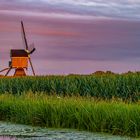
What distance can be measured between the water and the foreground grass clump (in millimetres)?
518

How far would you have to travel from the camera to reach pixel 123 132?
43.1 ft

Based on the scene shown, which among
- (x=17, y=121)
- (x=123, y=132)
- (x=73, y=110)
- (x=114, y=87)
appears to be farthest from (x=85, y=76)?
(x=123, y=132)

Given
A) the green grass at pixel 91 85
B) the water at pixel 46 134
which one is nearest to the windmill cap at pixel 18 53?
the green grass at pixel 91 85

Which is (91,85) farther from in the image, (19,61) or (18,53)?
(18,53)

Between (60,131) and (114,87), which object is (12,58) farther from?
(60,131)

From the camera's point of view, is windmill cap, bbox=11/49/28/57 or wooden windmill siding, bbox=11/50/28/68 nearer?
wooden windmill siding, bbox=11/50/28/68

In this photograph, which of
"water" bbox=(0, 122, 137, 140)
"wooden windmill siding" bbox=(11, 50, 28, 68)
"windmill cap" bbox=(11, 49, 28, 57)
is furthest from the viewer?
"windmill cap" bbox=(11, 49, 28, 57)

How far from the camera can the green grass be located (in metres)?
27.6

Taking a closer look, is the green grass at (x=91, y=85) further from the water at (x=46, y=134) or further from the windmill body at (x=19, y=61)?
the windmill body at (x=19, y=61)

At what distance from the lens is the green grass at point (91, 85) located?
27.6 m

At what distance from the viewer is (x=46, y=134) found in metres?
13.5

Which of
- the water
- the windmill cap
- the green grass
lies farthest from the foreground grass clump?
the windmill cap

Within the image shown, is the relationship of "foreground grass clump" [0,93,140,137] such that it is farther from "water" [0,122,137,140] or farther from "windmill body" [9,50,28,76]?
"windmill body" [9,50,28,76]

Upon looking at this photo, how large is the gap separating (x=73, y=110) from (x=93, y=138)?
299cm
